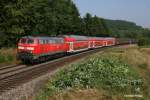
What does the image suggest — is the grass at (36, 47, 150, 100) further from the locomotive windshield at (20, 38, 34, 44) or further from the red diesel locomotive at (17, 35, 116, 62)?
the locomotive windshield at (20, 38, 34, 44)

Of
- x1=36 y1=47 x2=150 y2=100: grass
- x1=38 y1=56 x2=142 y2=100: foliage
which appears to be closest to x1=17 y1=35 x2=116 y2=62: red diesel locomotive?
x1=36 y1=47 x2=150 y2=100: grass

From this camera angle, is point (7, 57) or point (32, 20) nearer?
point (7, 57)

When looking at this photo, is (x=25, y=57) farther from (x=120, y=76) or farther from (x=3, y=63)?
(x=120, y=76)

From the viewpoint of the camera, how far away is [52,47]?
39875 mm

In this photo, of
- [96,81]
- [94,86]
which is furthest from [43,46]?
[94,86]

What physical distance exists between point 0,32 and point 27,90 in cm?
2619

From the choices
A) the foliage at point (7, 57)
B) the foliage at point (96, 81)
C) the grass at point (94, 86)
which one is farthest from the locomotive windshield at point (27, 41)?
the foliage at point (96, 81)

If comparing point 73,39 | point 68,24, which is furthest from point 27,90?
point 68,24

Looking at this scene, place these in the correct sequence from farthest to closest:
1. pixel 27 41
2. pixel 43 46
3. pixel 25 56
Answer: pixel 43 46
pixel 27 41
pixel 25 56

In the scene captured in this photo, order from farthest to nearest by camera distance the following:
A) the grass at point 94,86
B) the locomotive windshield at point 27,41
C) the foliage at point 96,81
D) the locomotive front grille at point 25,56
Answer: the locomotive windshield at point 27,41, the locomotive front grille at point 25,56, the foliage at point 96,81, the grass at point 94,86

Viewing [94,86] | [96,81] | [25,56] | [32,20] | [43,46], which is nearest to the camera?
[94,86]

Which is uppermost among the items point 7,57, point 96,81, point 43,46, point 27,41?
point 27,41

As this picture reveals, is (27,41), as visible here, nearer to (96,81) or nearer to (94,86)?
(96,81)

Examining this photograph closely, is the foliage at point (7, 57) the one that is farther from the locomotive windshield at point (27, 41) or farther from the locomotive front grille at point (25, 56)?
the locomotive windshield at point (27, 41)
